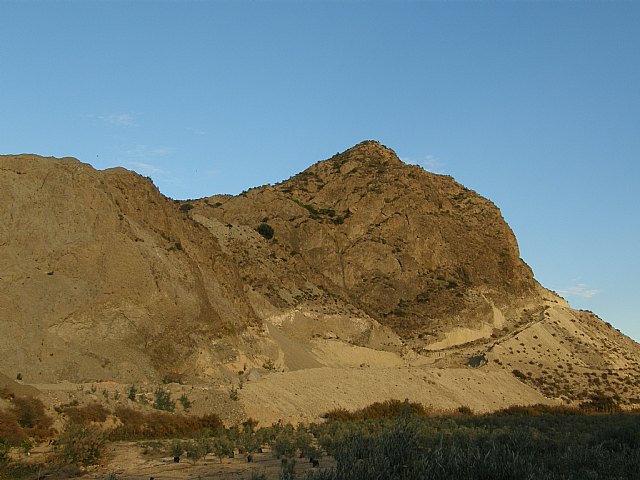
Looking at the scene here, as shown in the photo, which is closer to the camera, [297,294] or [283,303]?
[283,303]

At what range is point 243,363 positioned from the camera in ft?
115

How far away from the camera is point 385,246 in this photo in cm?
6794

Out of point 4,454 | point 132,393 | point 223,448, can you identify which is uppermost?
point 132,393

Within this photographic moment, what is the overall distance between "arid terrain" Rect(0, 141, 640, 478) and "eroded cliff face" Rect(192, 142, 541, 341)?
0.23m

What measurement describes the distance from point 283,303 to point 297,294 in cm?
312

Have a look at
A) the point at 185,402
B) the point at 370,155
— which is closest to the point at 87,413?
the point at 185,402

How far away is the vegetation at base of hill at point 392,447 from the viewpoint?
9484mm

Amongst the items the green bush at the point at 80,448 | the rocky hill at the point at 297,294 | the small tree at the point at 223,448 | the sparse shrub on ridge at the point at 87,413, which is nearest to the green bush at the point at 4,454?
the green bush at the point at 80,448

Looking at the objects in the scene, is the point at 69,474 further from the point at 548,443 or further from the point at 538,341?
the point at 538,341

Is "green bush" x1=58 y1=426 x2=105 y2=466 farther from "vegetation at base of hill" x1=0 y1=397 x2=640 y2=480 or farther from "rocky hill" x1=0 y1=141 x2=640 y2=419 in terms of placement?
"rocky hill" x1=0 y1=141 x2=640 y2=419

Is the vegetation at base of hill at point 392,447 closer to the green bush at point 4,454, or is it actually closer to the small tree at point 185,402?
the green bush at point 4,454

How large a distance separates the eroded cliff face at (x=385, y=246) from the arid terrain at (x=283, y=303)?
23cm

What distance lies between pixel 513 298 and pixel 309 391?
45.3m

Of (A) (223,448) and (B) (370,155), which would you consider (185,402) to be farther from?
(B) (370,155)
